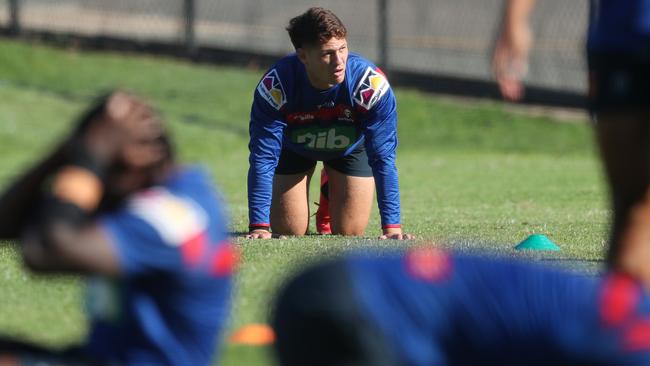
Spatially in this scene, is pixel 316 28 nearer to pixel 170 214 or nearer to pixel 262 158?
pixel 262 158

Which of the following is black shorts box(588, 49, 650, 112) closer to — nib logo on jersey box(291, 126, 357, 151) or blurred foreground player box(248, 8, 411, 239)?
blurred foreground player box(248, 8, 411, 239)

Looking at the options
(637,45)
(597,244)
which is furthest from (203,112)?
(637,45)

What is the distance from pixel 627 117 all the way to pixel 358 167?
5506mm

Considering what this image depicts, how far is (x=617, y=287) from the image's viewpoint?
129 inches

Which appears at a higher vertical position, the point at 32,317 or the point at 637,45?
the point at 637,45

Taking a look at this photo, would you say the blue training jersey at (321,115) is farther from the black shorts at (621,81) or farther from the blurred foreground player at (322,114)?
the black shorts at (621,81)

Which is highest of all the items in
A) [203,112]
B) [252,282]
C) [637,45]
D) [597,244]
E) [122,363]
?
[637,45]

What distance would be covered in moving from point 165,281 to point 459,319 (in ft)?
3.08

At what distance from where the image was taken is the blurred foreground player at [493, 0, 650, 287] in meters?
4.47

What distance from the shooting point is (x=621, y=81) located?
4.52m

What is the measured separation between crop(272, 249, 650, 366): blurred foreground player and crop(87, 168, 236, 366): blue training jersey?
47 cm

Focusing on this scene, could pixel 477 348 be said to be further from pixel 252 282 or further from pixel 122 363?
pixel 252 282

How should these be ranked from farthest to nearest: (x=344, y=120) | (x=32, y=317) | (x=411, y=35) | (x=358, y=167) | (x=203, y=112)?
1. (x=411, y=35)
2. (x=203, y=112)
3. (x=358, y=167)
4. (x=344, y=120)
5. (x=32, y=317)

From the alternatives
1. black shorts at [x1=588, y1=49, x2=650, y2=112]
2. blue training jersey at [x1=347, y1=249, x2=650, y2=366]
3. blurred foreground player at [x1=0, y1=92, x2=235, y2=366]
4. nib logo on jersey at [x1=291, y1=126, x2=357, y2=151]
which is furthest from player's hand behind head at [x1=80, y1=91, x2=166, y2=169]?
nib logo on jersey at [x1=291, y1=126, x2=357, y2=151]
